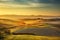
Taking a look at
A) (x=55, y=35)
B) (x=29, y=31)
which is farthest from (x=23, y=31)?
(x=55, y=35)

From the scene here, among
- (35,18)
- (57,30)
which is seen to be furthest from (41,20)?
(57,30)

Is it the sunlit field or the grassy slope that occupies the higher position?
the sunlit field

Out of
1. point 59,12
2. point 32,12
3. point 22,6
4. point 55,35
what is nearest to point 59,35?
point 55,35

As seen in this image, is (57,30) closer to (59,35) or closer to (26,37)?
(59,35)

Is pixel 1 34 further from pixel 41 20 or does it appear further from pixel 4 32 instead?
pixel 41 20

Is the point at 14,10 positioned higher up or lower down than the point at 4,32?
higher up

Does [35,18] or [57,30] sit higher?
[35,18]

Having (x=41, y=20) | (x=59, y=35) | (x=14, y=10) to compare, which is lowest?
(x=59, y=35)

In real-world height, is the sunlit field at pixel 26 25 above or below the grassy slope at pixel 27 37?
above
